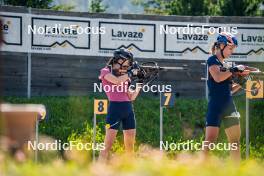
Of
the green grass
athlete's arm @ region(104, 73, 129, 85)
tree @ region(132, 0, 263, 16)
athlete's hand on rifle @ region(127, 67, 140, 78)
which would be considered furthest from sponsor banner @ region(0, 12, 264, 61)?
tree @ region(132, 0, 263, 16)

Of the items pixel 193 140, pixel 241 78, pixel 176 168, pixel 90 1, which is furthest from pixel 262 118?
pixel 90 1

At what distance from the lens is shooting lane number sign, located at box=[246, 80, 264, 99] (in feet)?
34.6

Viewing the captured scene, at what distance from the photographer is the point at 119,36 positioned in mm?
14992

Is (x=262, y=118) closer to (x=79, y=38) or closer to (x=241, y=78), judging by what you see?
(x=79, y=38)

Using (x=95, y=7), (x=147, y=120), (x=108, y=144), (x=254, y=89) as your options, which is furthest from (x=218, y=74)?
(x=95, y=7)

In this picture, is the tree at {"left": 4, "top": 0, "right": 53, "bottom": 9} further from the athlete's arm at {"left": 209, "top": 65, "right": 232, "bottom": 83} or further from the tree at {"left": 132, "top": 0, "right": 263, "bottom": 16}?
the athlete's arm at {"left": 209, "top": 65, "right": 232, "bottom": 83}

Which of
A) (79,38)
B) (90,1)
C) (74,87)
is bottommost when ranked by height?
(74,87)

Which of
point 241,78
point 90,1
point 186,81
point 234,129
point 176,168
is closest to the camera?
point 176,168

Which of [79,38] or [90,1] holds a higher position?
[90,1]

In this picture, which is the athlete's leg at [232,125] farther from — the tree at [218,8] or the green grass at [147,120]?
the tree at [218,8]

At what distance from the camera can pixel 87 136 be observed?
13.1m

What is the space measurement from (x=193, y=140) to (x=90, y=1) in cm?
1525

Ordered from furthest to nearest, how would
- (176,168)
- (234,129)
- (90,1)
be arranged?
(90,1)
(234,129)
(176,168)

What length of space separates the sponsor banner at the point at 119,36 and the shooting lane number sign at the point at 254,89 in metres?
3.95
